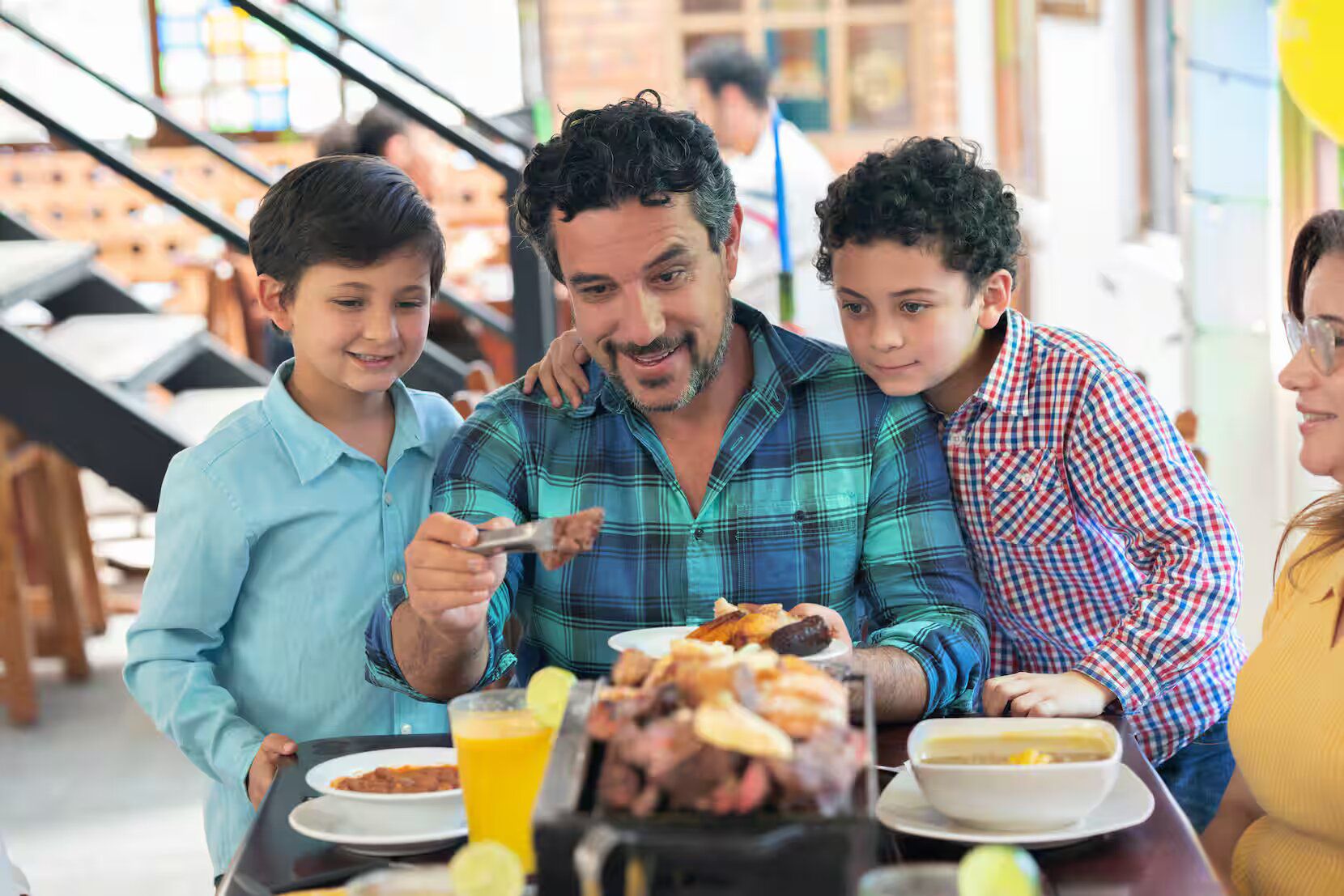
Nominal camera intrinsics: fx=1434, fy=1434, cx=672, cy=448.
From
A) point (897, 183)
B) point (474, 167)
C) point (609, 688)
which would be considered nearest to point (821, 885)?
point (609, 688)

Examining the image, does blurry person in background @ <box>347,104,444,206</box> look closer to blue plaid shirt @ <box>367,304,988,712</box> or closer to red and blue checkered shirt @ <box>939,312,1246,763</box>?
blue plaid shirt @ <box>367,304,988,712</box>

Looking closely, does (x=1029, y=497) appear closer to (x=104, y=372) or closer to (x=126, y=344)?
(x=104, y=372)

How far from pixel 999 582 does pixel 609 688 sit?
0.80 m

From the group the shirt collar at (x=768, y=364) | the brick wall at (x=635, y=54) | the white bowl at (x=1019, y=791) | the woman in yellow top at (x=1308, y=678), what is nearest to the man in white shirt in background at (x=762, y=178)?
the brick wall at (x=635, y=54)

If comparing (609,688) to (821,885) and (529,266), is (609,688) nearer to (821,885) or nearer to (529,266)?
(821,885)

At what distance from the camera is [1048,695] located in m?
1.36

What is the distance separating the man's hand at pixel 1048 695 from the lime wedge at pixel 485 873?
61 cm

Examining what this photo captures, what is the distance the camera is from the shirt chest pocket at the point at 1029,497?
1565 mm

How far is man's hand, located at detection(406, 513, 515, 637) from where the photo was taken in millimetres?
1197

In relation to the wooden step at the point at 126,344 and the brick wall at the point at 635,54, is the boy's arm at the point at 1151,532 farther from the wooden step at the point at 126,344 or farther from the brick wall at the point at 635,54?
the brick wall at the point at 635,54

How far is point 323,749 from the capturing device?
1.34 metres

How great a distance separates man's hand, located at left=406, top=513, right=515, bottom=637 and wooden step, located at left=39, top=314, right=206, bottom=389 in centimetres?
183

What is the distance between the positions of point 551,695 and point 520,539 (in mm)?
133

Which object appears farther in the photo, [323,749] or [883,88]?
[883,88]
